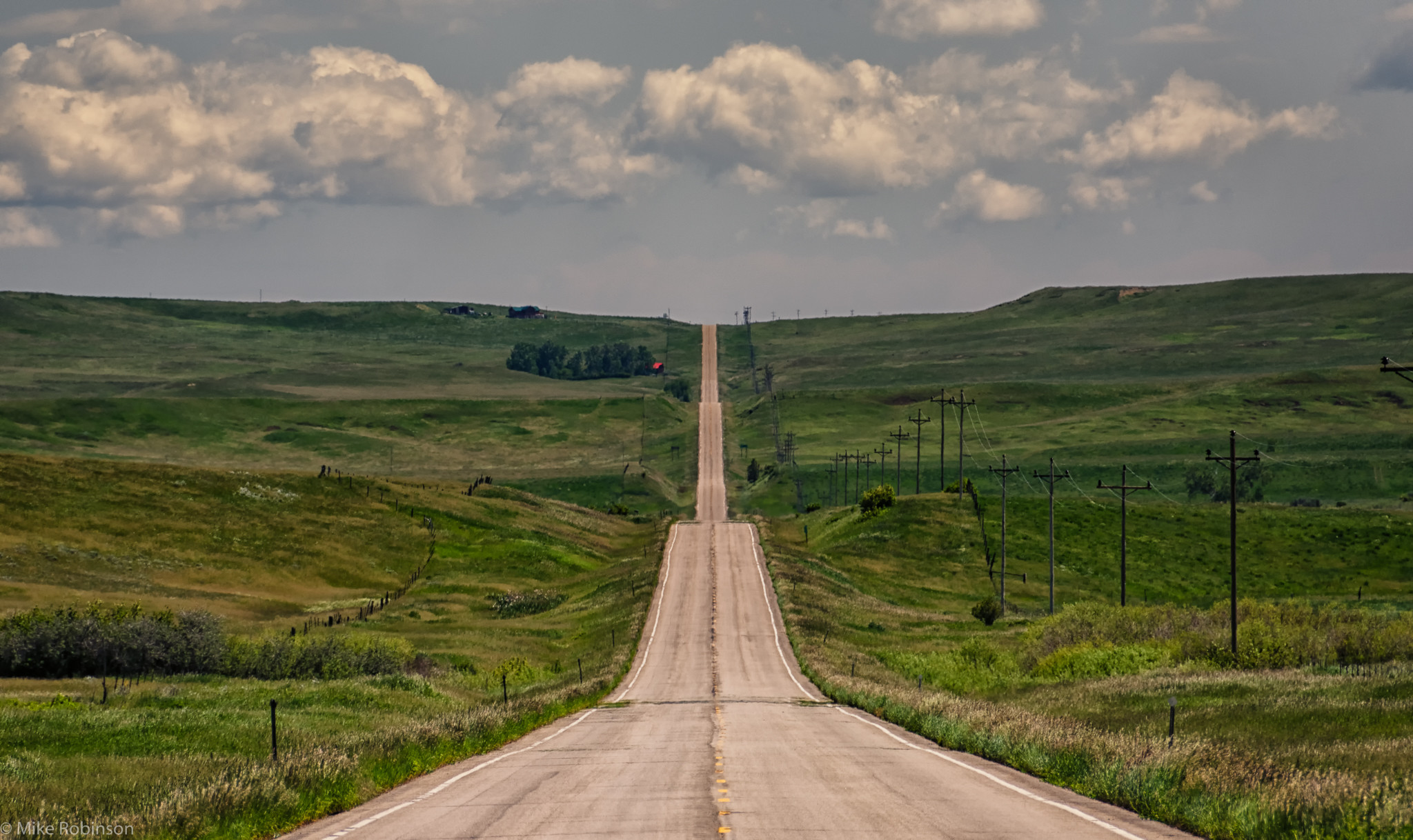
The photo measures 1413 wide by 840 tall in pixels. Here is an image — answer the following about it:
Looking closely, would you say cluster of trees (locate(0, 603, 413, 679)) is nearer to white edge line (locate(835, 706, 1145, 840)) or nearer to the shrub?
the shrub

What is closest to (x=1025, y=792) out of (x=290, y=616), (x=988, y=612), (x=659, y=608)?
(x=659, y=608)

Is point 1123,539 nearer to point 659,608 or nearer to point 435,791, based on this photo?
point 659,608

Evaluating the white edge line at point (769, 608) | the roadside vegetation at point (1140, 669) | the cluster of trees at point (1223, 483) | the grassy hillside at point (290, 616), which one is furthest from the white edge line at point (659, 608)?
the cluster of trees at point (1223, 483)

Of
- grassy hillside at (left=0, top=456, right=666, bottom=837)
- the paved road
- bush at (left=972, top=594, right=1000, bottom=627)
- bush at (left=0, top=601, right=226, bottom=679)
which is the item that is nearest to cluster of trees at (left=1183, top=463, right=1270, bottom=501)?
grassy hillside at (left=0, top=456, right=666, bottom=837)

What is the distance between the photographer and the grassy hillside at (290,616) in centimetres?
2041

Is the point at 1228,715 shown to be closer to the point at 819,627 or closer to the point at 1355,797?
the point at 1355,797

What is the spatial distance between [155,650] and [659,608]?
3394 cm

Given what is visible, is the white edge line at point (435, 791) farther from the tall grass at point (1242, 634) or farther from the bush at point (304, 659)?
the tall grass at point (1242, 634)

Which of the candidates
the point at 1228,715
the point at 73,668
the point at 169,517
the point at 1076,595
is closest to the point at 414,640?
the point at 73,668

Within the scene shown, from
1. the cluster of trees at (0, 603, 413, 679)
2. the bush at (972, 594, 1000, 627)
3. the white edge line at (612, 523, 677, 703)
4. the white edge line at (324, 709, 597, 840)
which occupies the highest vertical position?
the white edge line at (324, 709, 597, 840)

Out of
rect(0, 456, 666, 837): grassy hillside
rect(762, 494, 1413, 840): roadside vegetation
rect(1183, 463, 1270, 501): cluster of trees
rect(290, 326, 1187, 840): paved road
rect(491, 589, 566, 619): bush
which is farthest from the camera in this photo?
rect(1183, 463, 1270, 501): cluster of trees

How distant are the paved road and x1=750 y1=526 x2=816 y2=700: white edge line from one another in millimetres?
8648

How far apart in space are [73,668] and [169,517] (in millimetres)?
51550

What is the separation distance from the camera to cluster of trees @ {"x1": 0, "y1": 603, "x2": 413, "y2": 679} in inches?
1893
